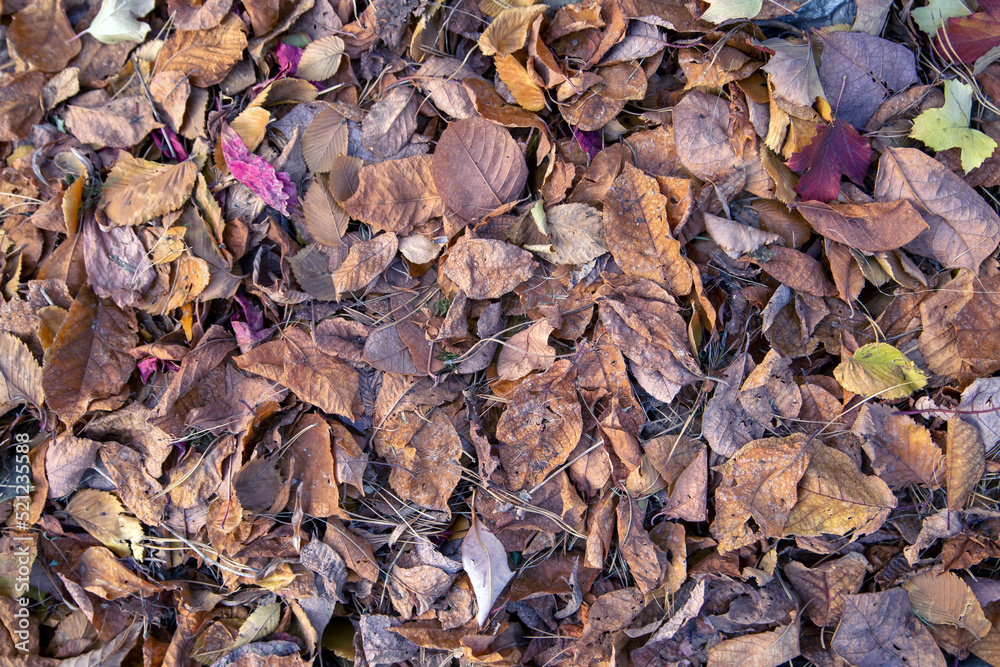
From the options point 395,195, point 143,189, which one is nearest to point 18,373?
point 143,189

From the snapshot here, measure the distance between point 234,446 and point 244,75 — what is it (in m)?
1.10

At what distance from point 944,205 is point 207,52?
6.95ft

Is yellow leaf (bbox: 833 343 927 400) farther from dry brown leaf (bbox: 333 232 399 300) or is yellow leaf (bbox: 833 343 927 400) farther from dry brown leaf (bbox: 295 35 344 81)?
dry brown leaf (bbox: 295 35 344 81)

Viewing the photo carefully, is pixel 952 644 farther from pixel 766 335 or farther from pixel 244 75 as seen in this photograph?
pixel 244 75

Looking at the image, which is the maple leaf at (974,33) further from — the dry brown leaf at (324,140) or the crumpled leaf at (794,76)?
the dry brown leaf at (324,140)

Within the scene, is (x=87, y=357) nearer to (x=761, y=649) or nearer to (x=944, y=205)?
(x=761, y=649)

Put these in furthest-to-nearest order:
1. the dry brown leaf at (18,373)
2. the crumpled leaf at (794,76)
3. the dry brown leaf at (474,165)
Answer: the dry brown leaf at (18,373) → the dry brown leaf at (474,165) → the crumpled leaf at (794,76)

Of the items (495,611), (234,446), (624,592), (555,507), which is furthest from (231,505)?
(624,592)

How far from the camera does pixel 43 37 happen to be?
1.65m

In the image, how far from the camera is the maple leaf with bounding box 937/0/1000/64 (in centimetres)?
144

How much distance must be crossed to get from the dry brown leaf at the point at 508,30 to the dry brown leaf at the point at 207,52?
2.35 ft

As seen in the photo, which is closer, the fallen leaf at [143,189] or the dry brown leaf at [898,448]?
the dry brown leaf at [898,448]

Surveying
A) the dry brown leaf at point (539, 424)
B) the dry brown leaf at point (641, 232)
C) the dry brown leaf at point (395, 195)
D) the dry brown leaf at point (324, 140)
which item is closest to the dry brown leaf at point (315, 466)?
the dry brown leaf at point (539, 424)

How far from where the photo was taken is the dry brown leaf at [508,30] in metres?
1.46
